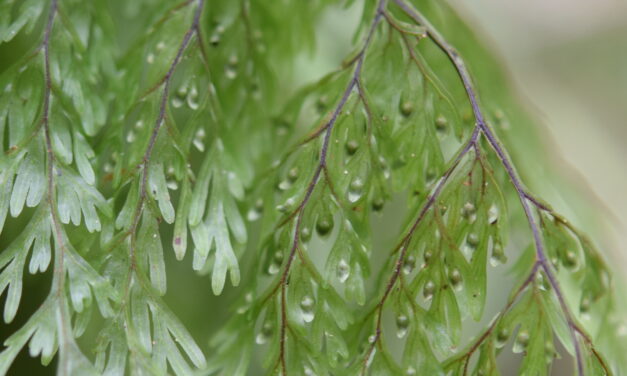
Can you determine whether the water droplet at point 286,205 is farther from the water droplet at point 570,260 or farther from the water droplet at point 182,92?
the water droplet at point 570,260

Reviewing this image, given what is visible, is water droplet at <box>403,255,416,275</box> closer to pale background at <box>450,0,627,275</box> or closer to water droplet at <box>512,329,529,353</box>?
water droplet at <box>512,329,529,353</box>

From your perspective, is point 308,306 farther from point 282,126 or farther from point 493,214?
point 282,126

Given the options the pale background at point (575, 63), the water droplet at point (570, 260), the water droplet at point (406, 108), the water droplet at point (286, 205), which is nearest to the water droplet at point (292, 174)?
the water droplet at point (286, 205)

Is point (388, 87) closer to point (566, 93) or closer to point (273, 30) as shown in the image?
point (273, 30)

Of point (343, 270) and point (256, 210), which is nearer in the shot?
point (343, 270)

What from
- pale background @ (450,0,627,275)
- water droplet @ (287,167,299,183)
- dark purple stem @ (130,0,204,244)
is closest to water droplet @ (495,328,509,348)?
water droplet @ (287,167,299,183)

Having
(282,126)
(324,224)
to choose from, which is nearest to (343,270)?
(324,224)
